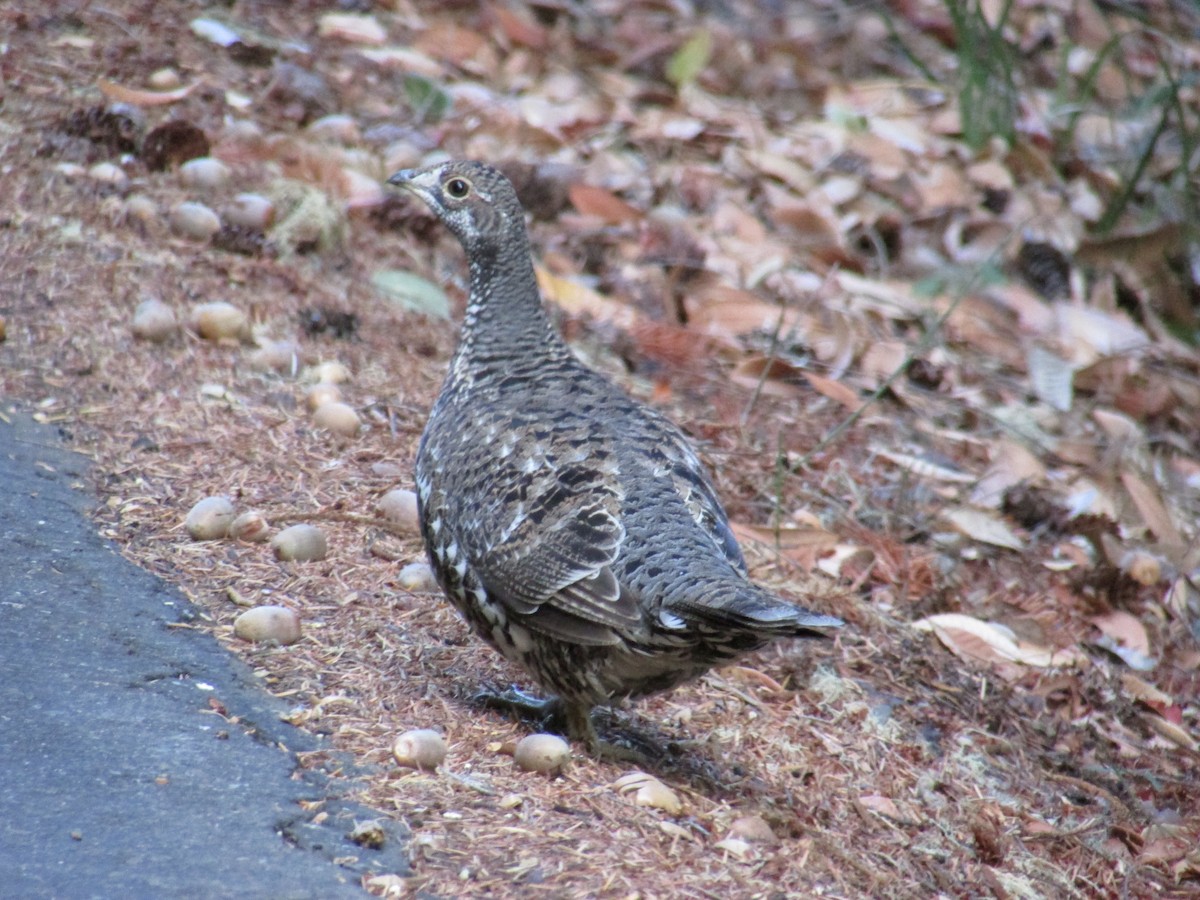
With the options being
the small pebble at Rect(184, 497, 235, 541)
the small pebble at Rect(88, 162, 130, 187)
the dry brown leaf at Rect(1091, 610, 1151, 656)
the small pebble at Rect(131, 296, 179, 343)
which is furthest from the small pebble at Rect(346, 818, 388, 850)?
the small pebble at Rect(88, 162, 130, 187)

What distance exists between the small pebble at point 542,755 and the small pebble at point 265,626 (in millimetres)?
851

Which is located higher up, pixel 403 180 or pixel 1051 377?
pixel 403 180

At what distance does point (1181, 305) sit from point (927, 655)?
166 inches

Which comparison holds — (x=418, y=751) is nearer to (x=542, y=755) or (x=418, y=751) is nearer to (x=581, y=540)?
(x=542, y=755)

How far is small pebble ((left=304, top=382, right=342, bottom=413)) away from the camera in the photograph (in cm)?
557

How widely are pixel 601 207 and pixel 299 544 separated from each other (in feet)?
12.2

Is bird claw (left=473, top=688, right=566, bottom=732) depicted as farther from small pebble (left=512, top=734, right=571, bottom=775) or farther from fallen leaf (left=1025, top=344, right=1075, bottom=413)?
fallen leaf (left=1025, top=344, right=1075, bottom=413)

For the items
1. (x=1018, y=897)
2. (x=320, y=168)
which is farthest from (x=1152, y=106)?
(x=1018, y=897)

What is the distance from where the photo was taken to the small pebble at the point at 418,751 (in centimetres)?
361

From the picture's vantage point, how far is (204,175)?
664 centimetres

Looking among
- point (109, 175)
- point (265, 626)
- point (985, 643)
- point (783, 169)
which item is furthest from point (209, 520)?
point (783, 169)

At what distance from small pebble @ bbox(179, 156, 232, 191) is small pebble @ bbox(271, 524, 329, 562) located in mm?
2651

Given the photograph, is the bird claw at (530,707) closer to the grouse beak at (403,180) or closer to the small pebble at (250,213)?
the grouse beak at (403,180)

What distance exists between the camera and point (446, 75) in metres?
8.95
